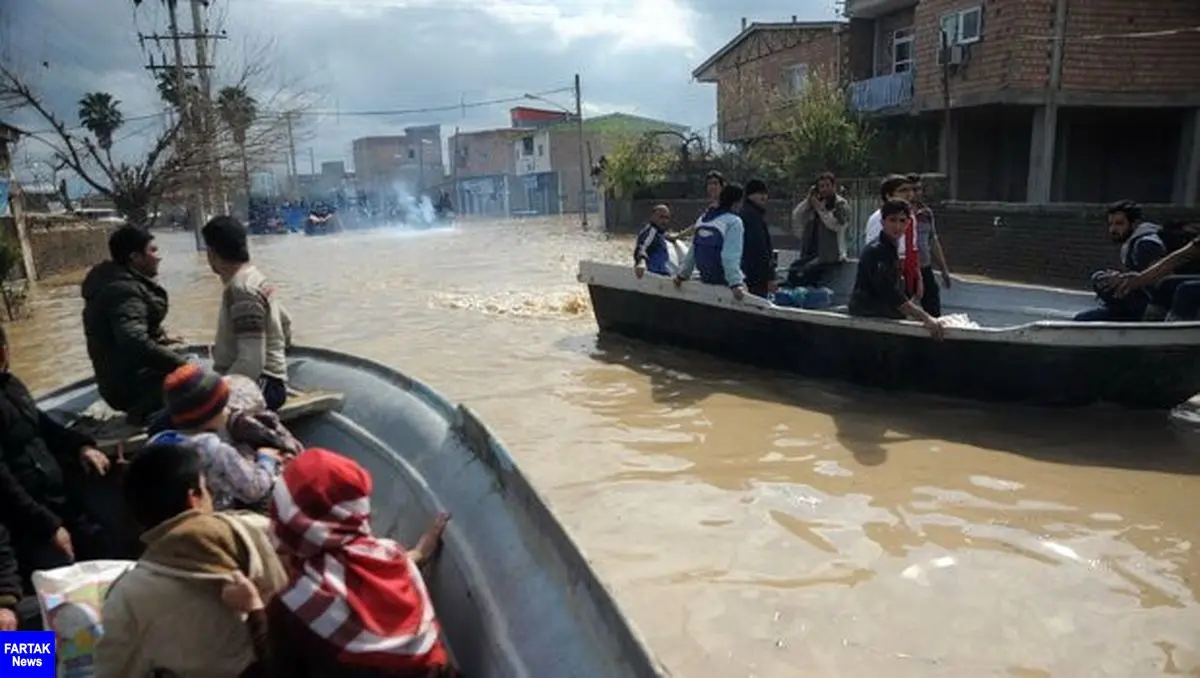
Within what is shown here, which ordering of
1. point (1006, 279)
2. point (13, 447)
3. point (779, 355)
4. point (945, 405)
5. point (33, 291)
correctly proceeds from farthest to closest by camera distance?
point (33, 291), point (1006, 279), point (779, 355), point (945, 405), point (13, 447)

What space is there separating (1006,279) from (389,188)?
6847 centimetres

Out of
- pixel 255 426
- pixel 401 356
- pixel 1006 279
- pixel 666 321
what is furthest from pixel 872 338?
pixel 1006 279

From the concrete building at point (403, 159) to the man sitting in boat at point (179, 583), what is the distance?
81.2m

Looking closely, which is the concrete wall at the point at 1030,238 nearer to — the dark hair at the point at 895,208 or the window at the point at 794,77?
the dark hair at the point at 895,208

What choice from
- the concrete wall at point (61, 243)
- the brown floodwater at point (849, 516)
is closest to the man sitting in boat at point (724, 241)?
the brown floodwater at point (849, 516)

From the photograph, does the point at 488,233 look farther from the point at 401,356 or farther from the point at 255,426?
the point at 255,426

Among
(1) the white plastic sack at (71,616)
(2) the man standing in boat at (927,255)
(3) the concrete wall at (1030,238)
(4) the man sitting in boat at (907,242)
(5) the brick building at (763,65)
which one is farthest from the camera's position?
(5) the brick building at (763,65)

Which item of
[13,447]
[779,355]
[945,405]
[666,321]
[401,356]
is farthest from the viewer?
[401,356]

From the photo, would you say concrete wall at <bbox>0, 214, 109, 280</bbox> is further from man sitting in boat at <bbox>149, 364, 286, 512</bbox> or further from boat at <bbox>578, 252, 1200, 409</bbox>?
man sitting in boat at <bbox>149, 364, 286, 512</bbox>

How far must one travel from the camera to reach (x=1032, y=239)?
41.1ft

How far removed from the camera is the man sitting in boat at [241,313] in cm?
362

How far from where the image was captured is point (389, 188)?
75562 mm

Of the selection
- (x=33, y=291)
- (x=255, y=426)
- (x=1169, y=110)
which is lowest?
(x=33, y=291)

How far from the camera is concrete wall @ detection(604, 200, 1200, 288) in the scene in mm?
11555
